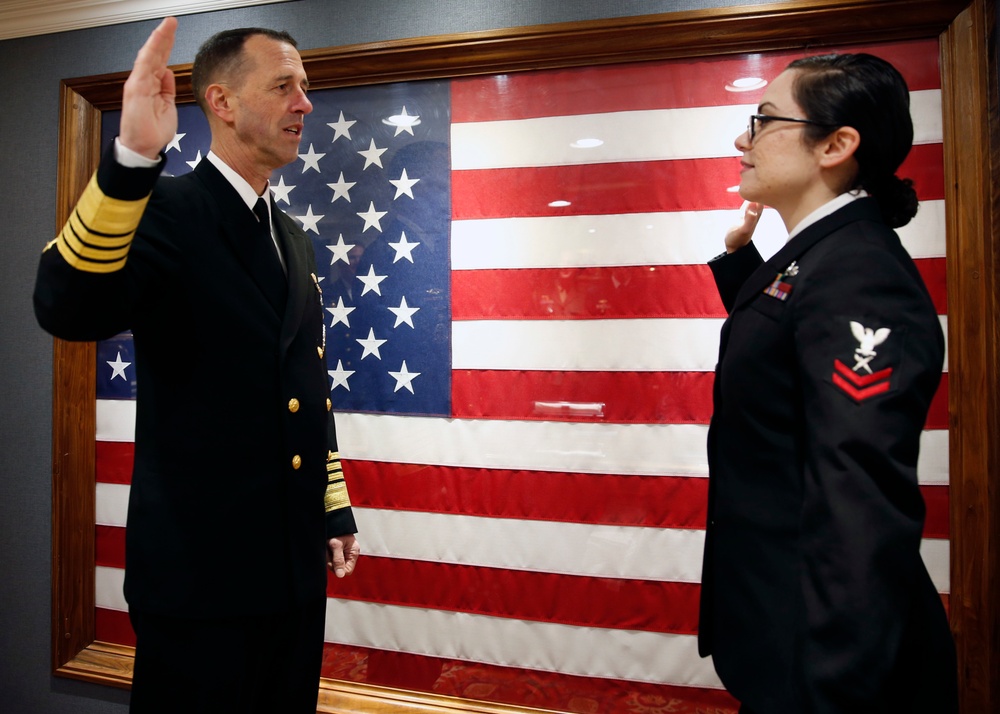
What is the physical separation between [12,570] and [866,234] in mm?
2787

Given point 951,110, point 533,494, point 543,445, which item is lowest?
point 533,494

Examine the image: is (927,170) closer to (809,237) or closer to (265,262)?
(809,237)

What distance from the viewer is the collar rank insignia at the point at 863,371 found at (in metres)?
0.80

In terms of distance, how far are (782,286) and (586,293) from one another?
0.87 metres

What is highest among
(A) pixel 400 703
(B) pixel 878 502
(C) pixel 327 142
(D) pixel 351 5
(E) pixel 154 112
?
(D) pixel 351 5

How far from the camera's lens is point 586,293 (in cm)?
183

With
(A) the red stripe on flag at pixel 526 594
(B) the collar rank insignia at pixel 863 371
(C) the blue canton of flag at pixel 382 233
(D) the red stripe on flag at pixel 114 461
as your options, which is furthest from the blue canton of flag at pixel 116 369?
(B) the collar rank insignia at pixel 863 371

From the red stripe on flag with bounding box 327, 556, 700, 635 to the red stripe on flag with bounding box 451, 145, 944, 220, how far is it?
3.56ft

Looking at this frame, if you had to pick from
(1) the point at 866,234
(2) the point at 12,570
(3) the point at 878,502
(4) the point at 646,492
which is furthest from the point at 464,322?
(2) the point at 12,570

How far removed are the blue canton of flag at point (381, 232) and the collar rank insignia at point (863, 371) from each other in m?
1.26

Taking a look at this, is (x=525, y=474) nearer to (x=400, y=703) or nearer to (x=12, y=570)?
(x=400, y=703)

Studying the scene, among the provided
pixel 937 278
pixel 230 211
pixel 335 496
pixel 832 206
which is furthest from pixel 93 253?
pixel 937 278

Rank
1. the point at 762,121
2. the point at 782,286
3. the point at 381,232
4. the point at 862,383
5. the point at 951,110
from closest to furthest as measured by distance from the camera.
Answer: the point at 862,383 → the point at 782,286 → the point at 762,121 → the point at 951,110 → the point at 381,232

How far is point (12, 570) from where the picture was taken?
2215mm
